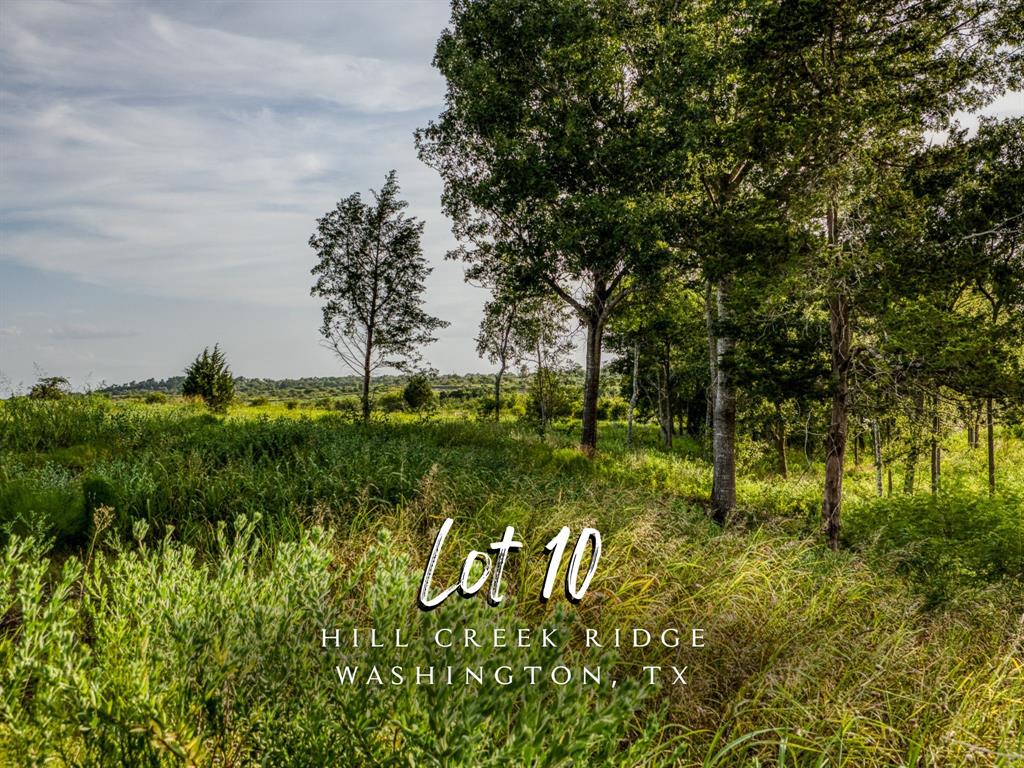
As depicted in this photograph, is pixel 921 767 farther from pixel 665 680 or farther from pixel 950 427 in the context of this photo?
pixel 950 427

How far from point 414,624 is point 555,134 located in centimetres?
1224

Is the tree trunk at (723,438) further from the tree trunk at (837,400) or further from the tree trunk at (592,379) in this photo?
the tree trunk at (592,379)

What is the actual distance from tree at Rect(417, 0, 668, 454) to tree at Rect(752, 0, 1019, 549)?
2.70 m

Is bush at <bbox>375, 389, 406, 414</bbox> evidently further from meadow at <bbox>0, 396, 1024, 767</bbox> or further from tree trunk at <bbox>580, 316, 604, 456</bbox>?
meadow at <bbox>0, 396, 1024, 767</bbox>

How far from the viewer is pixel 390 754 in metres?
1.63

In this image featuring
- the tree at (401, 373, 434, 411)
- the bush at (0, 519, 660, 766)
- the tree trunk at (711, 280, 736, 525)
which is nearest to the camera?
the bush at (0, 519, 660, 766)

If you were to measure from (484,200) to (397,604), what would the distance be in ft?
40.0

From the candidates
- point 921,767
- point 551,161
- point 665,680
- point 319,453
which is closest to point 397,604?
point 665,680

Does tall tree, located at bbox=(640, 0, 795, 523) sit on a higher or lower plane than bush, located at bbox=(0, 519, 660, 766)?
higher

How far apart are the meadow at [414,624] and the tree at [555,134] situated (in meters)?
5.72

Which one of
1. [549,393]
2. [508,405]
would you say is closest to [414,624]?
[549,393]

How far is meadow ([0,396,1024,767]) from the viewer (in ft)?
5.16

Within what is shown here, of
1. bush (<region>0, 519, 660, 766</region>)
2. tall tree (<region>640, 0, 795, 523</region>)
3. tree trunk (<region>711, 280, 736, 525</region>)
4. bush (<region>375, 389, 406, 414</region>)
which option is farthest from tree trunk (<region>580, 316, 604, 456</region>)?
bush (<region>375, 389, 406, 414</region>)

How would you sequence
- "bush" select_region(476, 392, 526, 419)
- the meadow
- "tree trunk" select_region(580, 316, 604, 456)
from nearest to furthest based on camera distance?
the meadow → "tree trunk" select_region(580, 316, 604, 456) → "bush" select_region(476, 392, 526, 419)
